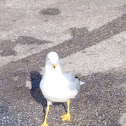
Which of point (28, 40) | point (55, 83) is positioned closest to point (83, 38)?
point (28, 40)

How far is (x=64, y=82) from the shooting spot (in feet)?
22.0

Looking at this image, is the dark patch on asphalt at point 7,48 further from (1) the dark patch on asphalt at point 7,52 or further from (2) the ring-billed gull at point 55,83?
(2) the ring-billed gull at point 55,83

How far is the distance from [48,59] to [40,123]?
1362 mm

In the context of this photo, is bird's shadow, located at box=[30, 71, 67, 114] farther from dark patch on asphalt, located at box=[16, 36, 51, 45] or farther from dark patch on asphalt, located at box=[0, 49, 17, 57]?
dark patch on asphalt, located at box=[16, 36, 51, 45]

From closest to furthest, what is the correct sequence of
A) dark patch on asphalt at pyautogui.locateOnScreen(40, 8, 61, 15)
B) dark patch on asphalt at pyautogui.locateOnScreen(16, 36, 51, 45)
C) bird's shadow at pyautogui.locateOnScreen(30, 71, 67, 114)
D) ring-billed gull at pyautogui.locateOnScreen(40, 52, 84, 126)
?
1. ring-billed gull at pyautogui.locateOnScreen(40, 52, 84, 126)
2. bird's shadow at pyautogui.locateOnScreen(30, 71, 67, 114)
3. dark patch on asphalt at pyautogui.locateOnScreen(16, 36, 51, 45)
4. dark patch on asphalt at pyautogui.locateOnScreen(40, 8, 61, 15)

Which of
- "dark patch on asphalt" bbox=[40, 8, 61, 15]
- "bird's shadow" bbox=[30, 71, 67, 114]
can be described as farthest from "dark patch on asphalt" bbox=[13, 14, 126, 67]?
"dark patch on asphalt" bbox=[40, 8, 61, 15]

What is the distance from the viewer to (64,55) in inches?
388

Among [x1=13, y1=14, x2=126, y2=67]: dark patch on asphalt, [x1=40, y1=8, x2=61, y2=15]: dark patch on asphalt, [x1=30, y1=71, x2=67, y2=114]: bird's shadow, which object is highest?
[x1=30, y1=71, x2=67, y2=114]: bird's shadow

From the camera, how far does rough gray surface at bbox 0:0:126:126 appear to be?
736 centimetres

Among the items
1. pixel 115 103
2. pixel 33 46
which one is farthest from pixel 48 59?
pixel 33 46

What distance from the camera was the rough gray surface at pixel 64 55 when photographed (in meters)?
7.36

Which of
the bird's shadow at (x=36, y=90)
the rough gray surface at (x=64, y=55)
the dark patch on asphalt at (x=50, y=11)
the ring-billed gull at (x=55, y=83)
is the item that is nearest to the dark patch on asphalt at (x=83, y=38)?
the rough gray surface at (x=64, y=55)

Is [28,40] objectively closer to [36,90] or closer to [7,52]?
[7,52]

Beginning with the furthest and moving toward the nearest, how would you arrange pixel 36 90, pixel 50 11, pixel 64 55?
pixel 50 11, pixel 64 55, pixel 36 90
